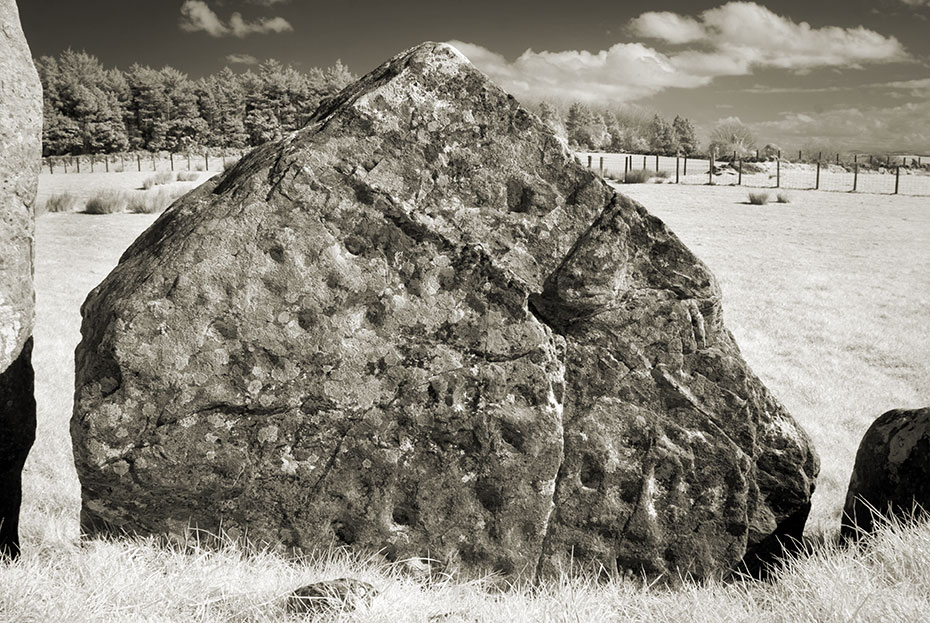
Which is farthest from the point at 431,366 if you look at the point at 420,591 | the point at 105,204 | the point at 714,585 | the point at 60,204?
the point at 60,204

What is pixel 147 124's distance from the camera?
7012cm

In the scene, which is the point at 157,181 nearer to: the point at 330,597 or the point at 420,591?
the point at 420,591

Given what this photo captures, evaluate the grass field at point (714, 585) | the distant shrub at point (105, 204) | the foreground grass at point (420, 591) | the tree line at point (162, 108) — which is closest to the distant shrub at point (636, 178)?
the grass field at point (714, 585)

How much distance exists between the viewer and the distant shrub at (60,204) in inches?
726

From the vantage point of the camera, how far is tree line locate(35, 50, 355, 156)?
211 ft

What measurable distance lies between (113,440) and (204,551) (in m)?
0.61

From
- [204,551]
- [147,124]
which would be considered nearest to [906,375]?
[204,551]

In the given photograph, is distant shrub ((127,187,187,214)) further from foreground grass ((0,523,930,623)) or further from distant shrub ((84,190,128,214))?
foreground grass ((0,523,930,623))

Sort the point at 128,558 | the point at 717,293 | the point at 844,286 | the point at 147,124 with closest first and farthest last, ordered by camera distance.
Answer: the point at 128,558, the point at 717,293, the point at 844,286, the point at 147,124

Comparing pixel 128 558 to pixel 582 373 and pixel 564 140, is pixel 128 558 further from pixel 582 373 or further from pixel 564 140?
pixel 564 140

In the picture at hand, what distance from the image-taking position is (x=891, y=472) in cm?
374

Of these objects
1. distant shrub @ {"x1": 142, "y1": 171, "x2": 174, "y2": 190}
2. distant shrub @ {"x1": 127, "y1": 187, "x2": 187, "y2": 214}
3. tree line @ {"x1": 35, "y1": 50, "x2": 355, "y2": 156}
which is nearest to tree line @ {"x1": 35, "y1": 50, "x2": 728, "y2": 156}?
tree line @ {"x1": 35, "y1": 50, "x2": 355, "y2": 156}

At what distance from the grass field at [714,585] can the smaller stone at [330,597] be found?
0.05 m

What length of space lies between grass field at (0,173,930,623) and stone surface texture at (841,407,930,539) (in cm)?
26
